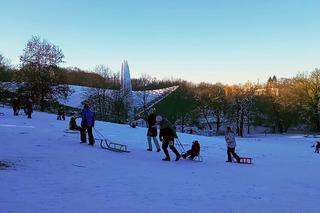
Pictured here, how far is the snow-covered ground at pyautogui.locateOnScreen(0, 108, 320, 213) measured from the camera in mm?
8812

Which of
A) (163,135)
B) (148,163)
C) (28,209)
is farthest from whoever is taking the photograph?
(163,135)

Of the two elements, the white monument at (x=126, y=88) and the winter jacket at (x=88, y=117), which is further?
the white monument at (x=126, y=88)

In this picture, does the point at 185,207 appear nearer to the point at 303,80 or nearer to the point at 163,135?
the point at 163,135

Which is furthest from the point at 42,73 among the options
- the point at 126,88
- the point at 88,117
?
the point at 88,117

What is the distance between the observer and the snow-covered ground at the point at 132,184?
347 inches

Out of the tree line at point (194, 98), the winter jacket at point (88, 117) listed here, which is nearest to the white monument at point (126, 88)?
the tree line at point (194, 98)

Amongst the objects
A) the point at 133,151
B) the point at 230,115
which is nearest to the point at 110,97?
the point at 230,115

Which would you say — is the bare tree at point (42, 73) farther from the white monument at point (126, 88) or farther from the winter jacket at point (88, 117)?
the winter jacket at point (88, 117)

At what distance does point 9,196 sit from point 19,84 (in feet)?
161

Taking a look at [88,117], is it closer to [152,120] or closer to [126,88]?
[152,120]

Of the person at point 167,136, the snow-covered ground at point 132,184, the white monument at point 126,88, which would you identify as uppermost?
the white monument at point 126,88

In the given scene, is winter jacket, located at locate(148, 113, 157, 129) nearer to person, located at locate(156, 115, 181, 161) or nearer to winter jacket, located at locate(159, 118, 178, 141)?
person, located at locate(156, 115, 181, 161)

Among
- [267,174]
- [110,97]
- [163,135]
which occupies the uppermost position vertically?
[110,97]

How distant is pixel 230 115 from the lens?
86062 mm
